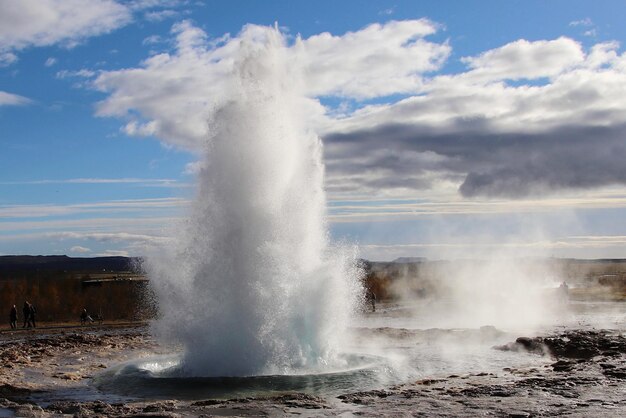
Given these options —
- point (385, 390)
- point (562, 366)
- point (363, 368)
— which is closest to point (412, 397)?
point (385, 390)

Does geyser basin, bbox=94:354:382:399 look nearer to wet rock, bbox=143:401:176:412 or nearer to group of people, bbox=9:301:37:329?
wet rock, bbox=143:401:176:412

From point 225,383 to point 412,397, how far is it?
4179 mm

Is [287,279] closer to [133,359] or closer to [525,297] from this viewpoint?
[133,359]

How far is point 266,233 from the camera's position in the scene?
17.0m

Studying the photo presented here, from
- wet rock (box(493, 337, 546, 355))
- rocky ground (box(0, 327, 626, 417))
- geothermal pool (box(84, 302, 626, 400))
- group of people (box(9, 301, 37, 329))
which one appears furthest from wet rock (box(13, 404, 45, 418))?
group of people (box(9, 301, 37, 329))

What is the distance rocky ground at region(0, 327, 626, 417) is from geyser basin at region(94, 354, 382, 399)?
0.66 meters

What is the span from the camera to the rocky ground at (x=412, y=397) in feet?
38.0

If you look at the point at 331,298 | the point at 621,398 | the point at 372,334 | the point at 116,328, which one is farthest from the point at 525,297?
the point at 621,398

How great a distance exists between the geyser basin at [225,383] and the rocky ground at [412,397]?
664mm

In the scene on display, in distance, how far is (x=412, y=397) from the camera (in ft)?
42.3

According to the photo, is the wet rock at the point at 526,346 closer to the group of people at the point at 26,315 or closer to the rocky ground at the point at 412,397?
the rocky ground at the point at 412,397

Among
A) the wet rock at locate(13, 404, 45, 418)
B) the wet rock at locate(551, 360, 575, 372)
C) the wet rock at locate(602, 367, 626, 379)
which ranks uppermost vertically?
the wet rock at locate(13, 404, 45, 418)

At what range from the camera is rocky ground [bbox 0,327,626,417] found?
11.6m

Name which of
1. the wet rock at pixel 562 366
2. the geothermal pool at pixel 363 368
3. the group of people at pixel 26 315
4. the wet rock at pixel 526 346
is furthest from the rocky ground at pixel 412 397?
the group of people at pixel 26 315
